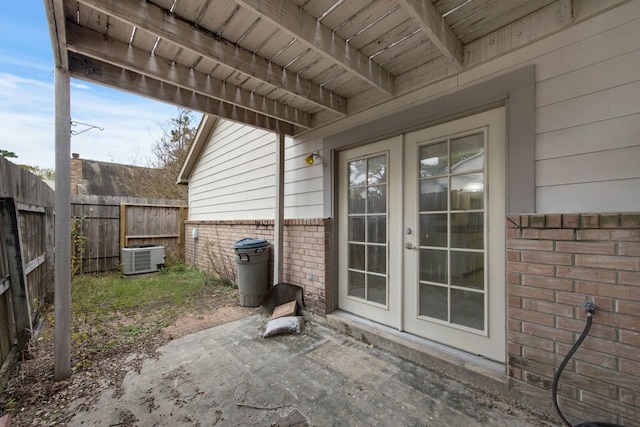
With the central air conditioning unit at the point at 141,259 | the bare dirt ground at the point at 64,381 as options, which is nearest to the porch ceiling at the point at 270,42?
the bare dirt ground at the point at 64,381

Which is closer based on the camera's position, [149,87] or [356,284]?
[149,87]

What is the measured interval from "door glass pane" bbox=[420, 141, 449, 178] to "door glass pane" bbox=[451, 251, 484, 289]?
0.83 m

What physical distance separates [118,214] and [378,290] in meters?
7.21

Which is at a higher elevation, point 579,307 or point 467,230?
point 467,230

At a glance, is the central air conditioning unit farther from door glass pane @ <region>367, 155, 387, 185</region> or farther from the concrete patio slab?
door glass pane @ <region>367, 155, 387, 185</region>

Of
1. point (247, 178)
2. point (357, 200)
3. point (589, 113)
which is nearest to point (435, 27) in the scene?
point (589, 113)

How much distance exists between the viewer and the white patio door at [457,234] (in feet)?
7.14

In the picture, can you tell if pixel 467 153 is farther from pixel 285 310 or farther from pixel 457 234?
pixel 285 310

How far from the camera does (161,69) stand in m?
2.34

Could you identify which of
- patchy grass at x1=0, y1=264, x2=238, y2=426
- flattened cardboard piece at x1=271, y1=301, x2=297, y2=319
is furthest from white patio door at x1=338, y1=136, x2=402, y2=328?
patchy grass at x1=0, y1=264, x2=238, y2=426

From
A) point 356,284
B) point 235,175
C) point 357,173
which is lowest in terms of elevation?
point 356,284

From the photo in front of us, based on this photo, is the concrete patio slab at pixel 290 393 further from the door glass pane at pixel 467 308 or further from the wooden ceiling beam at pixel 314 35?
the wooden ceiling beam at pixel 314 35

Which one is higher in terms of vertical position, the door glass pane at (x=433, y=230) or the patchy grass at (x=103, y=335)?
the door glass pane at (x=433, y=230)

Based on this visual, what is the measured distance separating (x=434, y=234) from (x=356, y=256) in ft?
3.53
